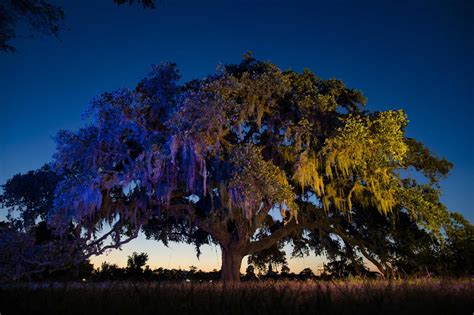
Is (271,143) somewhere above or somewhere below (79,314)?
above

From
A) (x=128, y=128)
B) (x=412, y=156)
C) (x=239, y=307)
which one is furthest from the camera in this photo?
(x=412, y=156)

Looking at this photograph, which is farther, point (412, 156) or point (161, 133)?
point (412, 156)

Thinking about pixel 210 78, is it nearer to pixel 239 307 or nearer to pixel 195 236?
pixel 195 236

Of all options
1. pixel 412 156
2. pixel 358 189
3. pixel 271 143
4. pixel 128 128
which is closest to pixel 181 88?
pixel 128 128

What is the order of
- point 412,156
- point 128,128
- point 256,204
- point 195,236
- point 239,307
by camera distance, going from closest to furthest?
point 239,307, point 256,204, point 128,128, point 412,156, point 195,236

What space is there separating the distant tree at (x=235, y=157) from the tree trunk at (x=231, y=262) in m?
0.05

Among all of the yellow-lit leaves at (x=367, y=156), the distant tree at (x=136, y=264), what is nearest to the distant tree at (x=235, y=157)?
the yellow-lit leaves at (x=367, y=156)

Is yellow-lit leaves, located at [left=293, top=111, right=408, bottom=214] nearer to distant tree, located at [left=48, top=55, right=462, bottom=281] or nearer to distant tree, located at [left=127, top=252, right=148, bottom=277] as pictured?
→ distant tree, located at [left=48, top=55, right=462, bottom=281]

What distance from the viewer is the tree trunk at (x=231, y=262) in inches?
798

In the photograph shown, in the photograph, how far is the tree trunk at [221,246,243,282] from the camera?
66.5 feet

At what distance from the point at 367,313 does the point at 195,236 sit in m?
21.1

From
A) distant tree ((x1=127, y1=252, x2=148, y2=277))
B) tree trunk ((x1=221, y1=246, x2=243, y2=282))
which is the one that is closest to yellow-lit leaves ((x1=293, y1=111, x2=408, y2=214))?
tree trunk ((x1=221, y1=246, x2=243, y2=282))

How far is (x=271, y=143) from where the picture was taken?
63.7 feet

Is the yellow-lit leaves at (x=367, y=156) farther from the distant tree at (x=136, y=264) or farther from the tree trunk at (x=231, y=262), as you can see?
the distant tree at (x=136, y=264)
